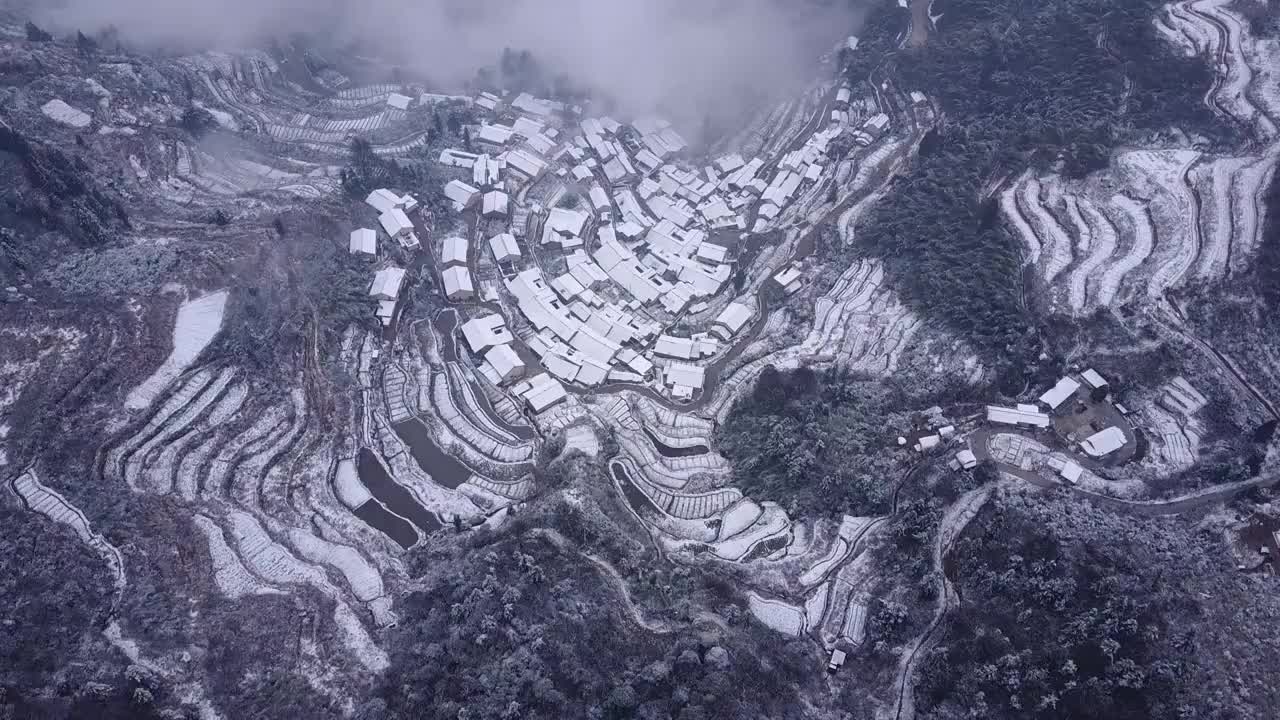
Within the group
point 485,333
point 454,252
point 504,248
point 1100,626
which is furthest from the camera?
point 504,248

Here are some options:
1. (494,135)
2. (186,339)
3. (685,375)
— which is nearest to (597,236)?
(494,135)

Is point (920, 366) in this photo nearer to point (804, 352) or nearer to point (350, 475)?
point (804, 352)

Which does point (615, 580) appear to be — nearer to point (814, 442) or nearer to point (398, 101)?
point (814, 442)

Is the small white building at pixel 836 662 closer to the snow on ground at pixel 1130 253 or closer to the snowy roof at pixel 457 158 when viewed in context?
the snow on ground at pixel 1130 253

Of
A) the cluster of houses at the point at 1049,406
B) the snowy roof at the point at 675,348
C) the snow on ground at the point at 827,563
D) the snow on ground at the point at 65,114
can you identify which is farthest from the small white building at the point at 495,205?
the cluster of houses at the point at 1049,406

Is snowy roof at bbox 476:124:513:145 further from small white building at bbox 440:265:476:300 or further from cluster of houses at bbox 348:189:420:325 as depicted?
small white building at bbox 440:265:476:300
